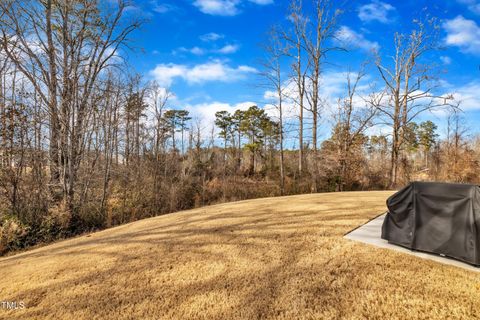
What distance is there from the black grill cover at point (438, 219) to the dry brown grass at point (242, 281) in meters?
0.34

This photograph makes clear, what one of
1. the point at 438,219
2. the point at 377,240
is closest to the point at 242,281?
the point at 377,240

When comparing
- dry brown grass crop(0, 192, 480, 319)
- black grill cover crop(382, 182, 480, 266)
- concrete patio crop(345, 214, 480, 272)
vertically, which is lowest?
dry brown grass crop(0, 192, 480, 319)

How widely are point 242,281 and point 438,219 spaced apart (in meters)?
3.10

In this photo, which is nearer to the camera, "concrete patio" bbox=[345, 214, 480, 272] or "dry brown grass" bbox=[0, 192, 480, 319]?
"dry brown grass" bbox=[0, 192, 480, 319]

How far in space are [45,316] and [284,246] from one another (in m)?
3.31

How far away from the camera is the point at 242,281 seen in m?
2.76

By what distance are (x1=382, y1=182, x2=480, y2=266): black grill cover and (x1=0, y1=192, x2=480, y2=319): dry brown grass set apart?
→ 1.11 feet

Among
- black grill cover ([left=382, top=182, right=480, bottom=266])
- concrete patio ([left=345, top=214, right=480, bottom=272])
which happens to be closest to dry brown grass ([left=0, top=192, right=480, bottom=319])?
concrete patio ([left=345, top=214, right=480, bottom=272])

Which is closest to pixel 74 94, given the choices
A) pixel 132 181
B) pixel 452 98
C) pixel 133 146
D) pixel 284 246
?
pixel 132 181

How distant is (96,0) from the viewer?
8.91 metres

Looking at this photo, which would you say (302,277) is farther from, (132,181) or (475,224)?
(132,181)

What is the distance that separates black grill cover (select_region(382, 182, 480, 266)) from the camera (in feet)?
9.41

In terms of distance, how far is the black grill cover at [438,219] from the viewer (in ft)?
9.41

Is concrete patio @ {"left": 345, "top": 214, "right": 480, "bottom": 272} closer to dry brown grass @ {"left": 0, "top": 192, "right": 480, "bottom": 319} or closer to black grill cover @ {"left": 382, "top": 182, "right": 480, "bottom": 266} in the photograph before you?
black grill cover @ {"left": 382, "top": 182, "right": 480, "bottom": 266}
